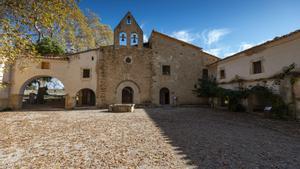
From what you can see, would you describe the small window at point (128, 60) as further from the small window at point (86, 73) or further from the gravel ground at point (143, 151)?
the gravel ground at point (143, 151)

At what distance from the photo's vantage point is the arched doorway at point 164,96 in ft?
53.2

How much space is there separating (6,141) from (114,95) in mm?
10340

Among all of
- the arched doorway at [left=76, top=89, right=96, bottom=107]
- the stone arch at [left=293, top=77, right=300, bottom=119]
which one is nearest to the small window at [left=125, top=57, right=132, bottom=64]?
the arched doorway at [left=76, top=89, right=96, bottom=107]

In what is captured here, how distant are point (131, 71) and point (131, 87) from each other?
1.75m

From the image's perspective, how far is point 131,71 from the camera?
15.0 meters

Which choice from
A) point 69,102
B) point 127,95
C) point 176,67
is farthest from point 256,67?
point 69,102

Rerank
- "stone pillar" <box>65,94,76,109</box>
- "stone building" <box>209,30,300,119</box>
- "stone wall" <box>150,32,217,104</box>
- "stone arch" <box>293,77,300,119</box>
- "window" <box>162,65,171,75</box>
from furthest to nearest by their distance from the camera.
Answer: "window" <box>162,65,171,75</box>
"stone wall" <box>150,32,217,104</box>
"stone pillar" <box>65,94,76,109</box>
"stone building" <box>209,30,300,119</box>
"stone arch" <box>293,77,300,119</box>

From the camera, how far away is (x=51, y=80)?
19.8 metres

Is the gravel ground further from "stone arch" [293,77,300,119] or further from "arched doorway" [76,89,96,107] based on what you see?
"arched doorway" [76,89,96,107]

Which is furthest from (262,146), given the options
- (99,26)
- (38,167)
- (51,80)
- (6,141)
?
(51,80)

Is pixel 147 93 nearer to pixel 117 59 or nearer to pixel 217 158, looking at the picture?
pixel 117 59

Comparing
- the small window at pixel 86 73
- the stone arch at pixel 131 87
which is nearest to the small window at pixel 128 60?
the stone arch at pixel 131 87

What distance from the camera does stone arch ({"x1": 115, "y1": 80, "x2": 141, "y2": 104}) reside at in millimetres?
14656

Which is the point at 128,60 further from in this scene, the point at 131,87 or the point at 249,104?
the point at 249,104
